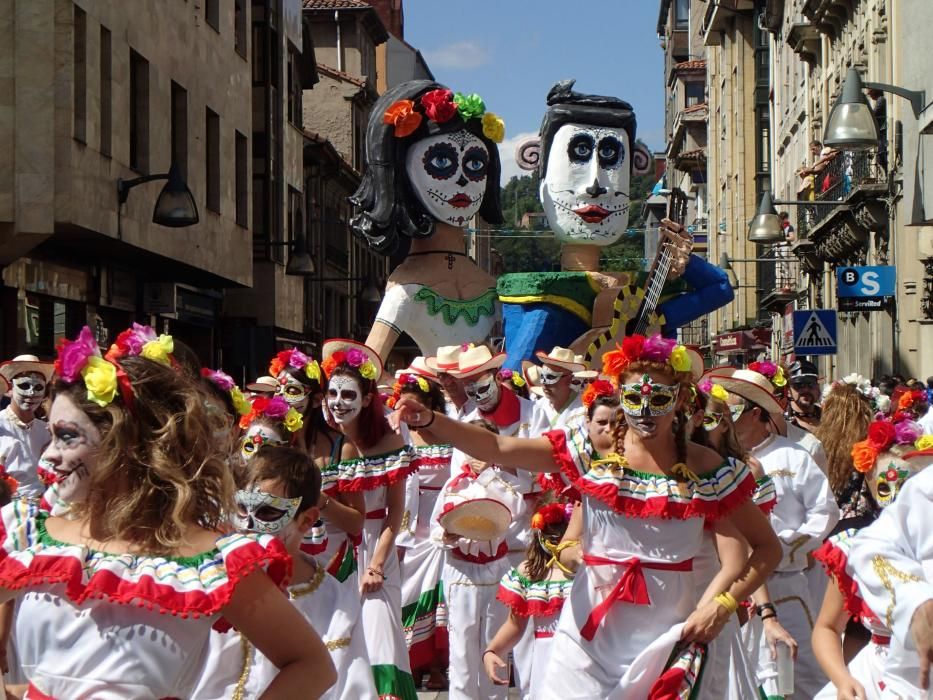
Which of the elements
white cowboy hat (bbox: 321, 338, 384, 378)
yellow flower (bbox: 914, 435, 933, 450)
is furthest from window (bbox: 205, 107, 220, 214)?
yellow flower (bbox: 914, 435, 933, 450)

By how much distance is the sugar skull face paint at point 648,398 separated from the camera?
6.05 m

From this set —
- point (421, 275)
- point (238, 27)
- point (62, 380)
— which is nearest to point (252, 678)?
point (62, 380)

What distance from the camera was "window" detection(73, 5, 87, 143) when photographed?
795 inches

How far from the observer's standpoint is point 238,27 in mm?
30875

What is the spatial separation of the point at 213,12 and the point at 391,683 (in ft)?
71.4

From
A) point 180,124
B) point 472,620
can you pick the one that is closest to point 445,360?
point 472,620

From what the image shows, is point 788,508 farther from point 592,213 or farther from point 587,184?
point 587,184

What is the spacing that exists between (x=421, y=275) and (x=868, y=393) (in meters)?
3.82

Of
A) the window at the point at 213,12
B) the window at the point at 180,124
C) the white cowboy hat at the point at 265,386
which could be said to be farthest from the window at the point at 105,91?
the white cowboy hat at the point at 265,386

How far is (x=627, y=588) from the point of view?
5.96m

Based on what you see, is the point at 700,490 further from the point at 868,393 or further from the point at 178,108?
the point at 178,108

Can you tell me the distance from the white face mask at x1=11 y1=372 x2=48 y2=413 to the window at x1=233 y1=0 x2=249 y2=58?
19.3m

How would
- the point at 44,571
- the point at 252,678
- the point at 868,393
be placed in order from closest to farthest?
the point at 44,571 → the point at 252,678 → the point at 868,393

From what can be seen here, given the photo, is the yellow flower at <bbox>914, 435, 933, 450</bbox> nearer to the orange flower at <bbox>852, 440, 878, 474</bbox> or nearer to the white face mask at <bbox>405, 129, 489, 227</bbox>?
the orange flower at <bbox>852, 440, 878, 474</bbox>
